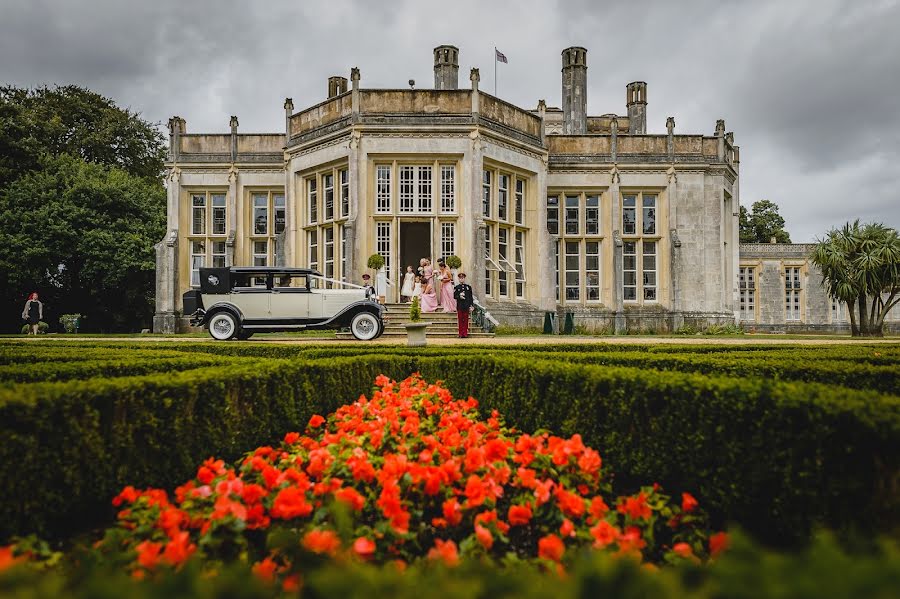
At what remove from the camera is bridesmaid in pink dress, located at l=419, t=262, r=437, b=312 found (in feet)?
58.7

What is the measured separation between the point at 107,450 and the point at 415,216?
15.9 meters

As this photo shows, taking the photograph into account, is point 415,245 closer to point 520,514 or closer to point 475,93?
point 475,93

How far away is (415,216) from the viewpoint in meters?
18.9

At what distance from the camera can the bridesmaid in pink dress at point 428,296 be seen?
17.9 metres

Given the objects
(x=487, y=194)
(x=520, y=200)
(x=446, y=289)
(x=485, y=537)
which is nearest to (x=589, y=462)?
(x=485, y=537)

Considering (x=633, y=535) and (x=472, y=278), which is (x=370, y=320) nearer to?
(x=472, y=278)

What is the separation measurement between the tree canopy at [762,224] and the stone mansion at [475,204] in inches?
1149

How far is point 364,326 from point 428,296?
3.82m

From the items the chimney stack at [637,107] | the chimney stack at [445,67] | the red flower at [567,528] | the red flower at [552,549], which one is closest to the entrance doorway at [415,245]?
the chimney stack at [445,67]

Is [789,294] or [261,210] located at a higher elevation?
[261,210]

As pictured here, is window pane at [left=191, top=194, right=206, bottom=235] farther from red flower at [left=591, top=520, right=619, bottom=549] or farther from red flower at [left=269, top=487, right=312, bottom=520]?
red flower at [left=591, top=520, right=619, bottom=549]

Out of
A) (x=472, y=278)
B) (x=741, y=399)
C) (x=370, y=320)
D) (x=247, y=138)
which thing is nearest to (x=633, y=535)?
(x=741, y=399)

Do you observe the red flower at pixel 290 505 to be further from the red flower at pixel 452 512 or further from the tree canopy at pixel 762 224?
the tree canopy at pixel 762 224

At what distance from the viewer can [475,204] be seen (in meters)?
18.7
